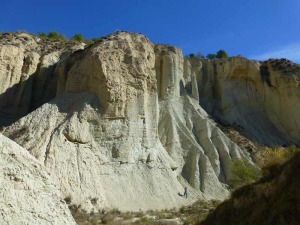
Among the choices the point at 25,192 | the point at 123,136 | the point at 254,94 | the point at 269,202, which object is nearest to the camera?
the point at 25,192

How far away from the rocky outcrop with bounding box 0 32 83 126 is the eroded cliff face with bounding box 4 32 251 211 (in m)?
1.65

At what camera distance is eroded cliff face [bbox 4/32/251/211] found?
22.9 meters

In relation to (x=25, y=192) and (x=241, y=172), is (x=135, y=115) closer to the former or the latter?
(x=241, y=172)

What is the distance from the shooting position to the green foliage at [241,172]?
28.5m

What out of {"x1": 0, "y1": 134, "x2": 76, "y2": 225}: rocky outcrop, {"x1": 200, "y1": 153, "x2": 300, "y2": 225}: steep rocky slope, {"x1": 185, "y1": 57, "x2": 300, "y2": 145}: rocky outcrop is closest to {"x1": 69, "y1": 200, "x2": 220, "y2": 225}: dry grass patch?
{"x1": 200, "y1": 153, "x2": 300, "y2": 225}: steep rocky slope

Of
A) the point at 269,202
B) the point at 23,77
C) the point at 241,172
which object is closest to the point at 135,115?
the point at 241,172

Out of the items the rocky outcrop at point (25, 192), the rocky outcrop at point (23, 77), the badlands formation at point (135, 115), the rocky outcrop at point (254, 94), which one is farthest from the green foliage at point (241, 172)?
the rocky outcrop at point (25, 192)

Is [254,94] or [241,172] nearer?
[241,172]

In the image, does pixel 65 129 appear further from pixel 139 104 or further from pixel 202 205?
pixel 202 205

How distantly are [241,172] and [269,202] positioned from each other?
19567 mm

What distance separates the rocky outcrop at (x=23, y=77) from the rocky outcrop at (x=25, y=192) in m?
24.2

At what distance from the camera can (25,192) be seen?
22.6ft

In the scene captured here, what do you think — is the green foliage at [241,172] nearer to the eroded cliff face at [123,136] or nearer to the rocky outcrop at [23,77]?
the eroded cliff face at [123,136]

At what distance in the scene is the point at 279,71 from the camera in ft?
137
